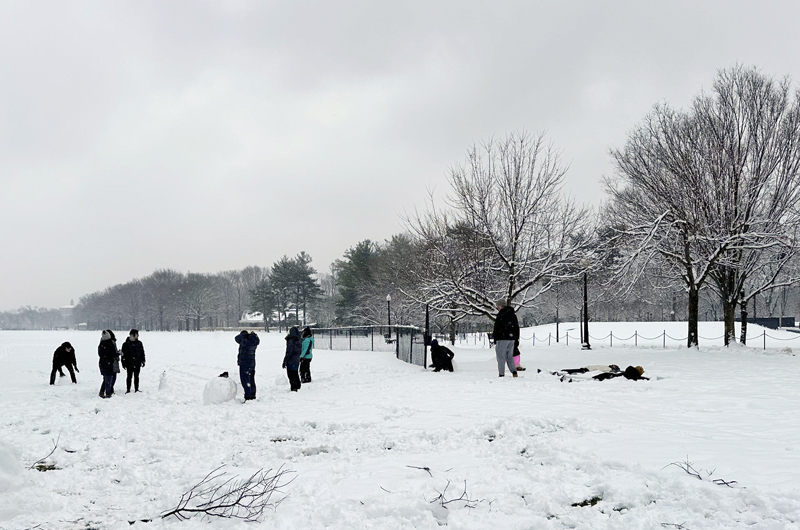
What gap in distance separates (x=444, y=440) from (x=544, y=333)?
44.1 m

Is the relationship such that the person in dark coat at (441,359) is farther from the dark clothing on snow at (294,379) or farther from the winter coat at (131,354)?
the winter coat at (131,354)

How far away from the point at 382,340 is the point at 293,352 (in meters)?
17.7

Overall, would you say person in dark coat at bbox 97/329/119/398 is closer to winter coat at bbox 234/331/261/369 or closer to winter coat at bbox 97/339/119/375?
winter coat at bbox 97/339/119/375

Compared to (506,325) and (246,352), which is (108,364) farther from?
(506,325)

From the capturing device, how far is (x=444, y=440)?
6648mm

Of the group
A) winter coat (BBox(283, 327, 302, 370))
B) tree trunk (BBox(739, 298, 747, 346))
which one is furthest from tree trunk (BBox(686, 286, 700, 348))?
winter coat (BBox(283, 327, 302, 370))

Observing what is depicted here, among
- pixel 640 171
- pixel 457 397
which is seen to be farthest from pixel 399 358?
pixel 457 397

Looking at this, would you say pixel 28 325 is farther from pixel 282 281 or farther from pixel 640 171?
pixel 640 171

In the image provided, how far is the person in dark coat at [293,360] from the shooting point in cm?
1342

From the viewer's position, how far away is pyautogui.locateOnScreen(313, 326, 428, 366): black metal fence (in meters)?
21.2

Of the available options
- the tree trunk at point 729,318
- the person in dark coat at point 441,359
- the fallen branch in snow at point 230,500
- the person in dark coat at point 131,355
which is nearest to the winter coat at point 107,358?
the person in dark coat at point 131,355

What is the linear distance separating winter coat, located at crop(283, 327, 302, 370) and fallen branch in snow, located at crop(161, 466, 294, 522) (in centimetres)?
817

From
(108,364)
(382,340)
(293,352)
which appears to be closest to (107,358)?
(108,364)

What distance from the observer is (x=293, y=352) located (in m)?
13.7
